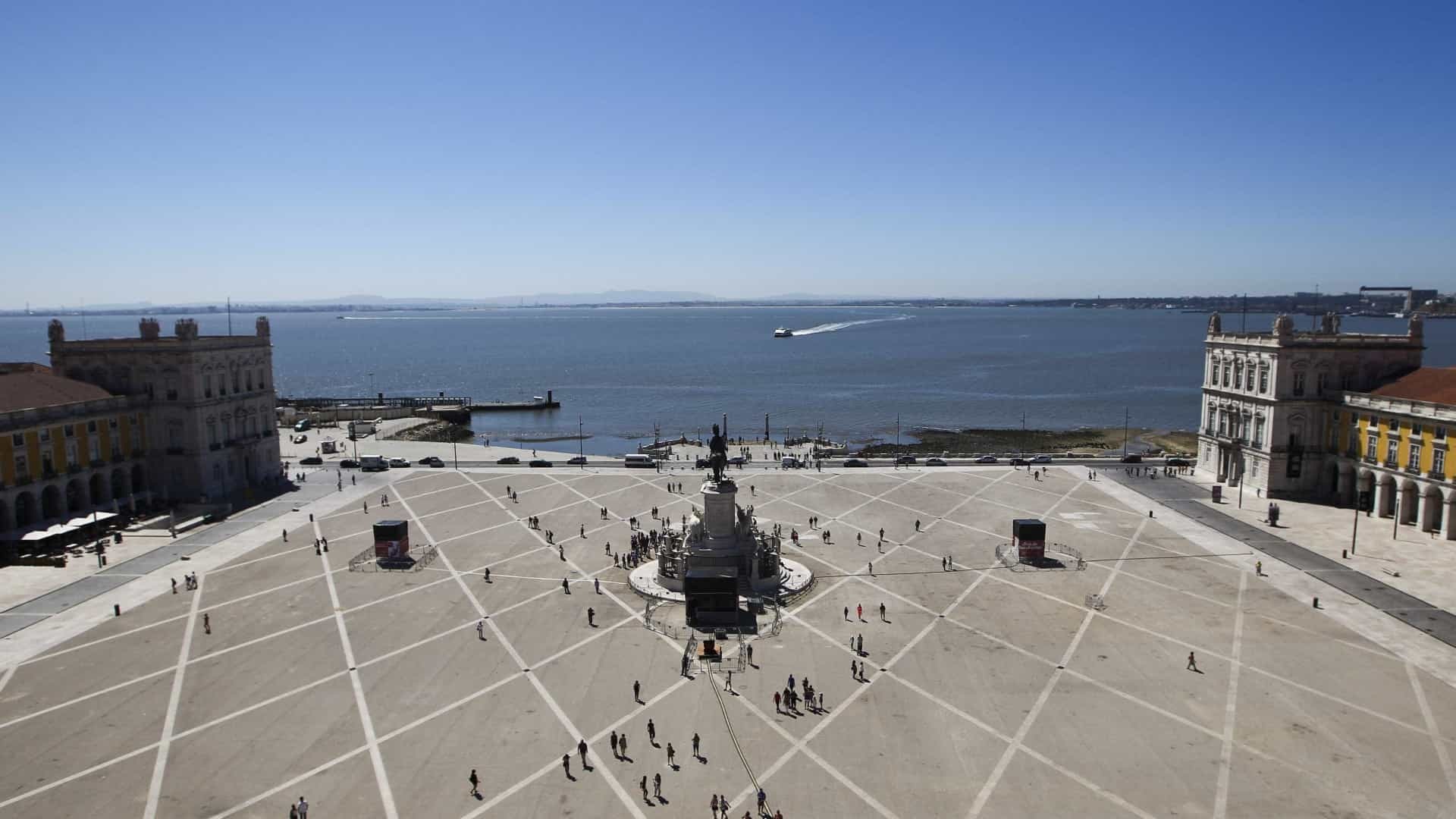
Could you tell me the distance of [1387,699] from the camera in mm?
29922

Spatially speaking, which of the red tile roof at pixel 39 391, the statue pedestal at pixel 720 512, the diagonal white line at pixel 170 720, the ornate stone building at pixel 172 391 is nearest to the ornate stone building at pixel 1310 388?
the statue pedestal at pixel 720 512

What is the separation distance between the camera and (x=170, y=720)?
2909 centimetres

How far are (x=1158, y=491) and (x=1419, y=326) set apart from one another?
19.7m

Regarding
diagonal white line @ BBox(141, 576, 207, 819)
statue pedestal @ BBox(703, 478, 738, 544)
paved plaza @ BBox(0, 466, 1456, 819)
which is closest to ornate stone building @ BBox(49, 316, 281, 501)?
paved plaza @ BBox(0, 466, 1456, 819)

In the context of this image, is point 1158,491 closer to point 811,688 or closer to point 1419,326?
point 1419,326

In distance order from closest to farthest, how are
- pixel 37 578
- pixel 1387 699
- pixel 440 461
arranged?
1. pixel 1387 699
2. pixel 37 578
3. pixel 440 461

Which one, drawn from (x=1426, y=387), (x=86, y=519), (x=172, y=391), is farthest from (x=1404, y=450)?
(x=172, y=391)

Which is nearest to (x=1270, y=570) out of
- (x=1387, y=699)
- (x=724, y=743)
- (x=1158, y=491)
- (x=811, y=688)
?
(x=1387, y=699)

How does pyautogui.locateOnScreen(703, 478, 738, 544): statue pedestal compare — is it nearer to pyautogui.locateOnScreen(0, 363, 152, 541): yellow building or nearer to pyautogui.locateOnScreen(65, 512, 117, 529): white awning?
pyautogui.locateOnScreen(65, 512, 117, 529): white awning

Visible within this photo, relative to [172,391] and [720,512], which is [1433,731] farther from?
[172,391]

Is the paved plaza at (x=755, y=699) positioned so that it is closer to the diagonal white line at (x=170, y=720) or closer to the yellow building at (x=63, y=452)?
the diagonal white line at (x=170, y=720)

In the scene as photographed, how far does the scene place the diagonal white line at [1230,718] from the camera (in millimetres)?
24031

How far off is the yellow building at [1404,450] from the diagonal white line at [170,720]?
5701 centimetres

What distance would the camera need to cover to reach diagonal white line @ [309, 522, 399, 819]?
2450cm
